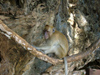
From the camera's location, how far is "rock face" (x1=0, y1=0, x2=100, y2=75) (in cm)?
168

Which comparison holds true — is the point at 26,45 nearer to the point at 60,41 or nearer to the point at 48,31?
the point at 48,31

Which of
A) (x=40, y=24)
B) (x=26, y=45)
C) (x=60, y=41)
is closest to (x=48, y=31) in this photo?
(x=40, y=24)

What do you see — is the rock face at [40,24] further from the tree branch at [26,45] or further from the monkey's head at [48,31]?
the tree branch at [26,45]

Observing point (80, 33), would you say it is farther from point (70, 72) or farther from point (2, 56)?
point (2, 56)

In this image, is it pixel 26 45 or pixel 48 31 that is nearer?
pixel 26 45

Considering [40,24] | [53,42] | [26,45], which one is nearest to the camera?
[26,45]

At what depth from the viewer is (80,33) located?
10.4ft

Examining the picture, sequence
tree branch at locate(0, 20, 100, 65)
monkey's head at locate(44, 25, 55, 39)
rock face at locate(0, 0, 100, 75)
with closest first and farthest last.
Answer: tree branch at locate(0, 20, 100, 65)
rock face at locate(0, 0, 100, 75)
monkey's head at locate(44, 25, 55, 39)

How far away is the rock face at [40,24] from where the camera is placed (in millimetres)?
1685

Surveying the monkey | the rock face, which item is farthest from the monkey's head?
the rock face

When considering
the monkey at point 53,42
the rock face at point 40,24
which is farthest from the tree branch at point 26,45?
the monkey at point 53,42

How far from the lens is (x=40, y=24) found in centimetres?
229

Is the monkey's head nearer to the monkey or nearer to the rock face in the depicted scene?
the monkey

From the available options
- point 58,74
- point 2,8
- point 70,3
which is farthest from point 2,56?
point 70,3
